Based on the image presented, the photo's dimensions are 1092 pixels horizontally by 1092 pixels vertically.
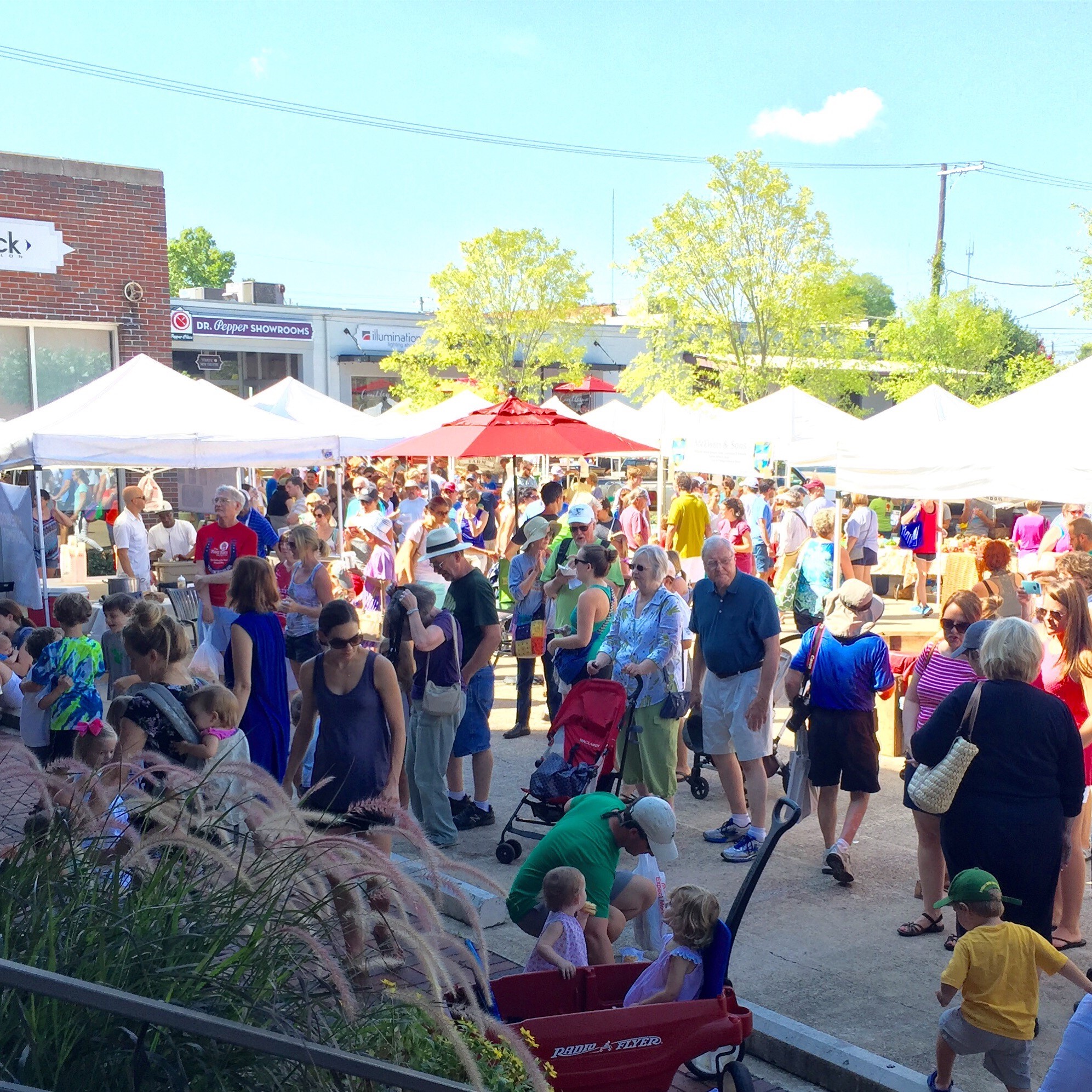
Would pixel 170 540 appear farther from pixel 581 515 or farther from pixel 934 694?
pixel 934 694

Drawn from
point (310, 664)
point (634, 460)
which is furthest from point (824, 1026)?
point (634, 460)

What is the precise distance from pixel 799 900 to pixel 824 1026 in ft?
4.76

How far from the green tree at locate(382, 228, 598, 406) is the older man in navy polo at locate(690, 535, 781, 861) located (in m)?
30.4

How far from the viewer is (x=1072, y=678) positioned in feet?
18.3

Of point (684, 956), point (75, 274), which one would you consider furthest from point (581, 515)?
point (75, 274)

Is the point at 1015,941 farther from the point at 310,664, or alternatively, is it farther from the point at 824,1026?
the point at 310,664

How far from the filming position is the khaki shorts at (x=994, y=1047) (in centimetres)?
403

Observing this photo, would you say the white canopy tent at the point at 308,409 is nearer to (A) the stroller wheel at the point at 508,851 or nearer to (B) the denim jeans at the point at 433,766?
(B) the denim jeans at the point at 433,766

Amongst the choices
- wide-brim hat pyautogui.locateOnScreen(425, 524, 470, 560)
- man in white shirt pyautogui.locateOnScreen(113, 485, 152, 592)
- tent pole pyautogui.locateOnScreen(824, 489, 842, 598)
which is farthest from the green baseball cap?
man in white shirt pyautogui.locateOnScreen(113, 485, 152, 592)

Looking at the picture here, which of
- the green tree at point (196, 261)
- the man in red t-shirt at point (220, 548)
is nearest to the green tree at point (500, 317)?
the man in red t-shirt at point (220, 548)

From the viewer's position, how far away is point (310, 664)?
5.55m

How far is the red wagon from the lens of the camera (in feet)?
12.6

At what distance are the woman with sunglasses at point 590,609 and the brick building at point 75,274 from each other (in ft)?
38.8

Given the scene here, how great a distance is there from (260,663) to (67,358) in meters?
12.4
